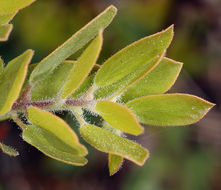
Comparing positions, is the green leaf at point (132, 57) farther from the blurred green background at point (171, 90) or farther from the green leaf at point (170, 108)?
the blurred green background at point (171, 90)

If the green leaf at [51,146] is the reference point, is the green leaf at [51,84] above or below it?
above

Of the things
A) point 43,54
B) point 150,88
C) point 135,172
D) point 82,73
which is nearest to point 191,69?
point 135,172

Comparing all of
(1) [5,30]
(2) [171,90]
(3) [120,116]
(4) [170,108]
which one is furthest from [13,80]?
(2) [171,90]

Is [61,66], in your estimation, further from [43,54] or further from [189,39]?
[189,39]

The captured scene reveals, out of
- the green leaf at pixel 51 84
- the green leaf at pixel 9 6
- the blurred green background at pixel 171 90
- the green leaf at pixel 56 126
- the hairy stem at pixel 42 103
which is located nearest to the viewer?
the green leaf at pixel 56 126

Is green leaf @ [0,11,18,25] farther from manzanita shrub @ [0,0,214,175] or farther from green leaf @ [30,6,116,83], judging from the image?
green leaf @ [30,6,116,83]

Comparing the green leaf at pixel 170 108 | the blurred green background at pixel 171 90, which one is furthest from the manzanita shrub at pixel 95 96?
the blurred green background at pixel 171 90
